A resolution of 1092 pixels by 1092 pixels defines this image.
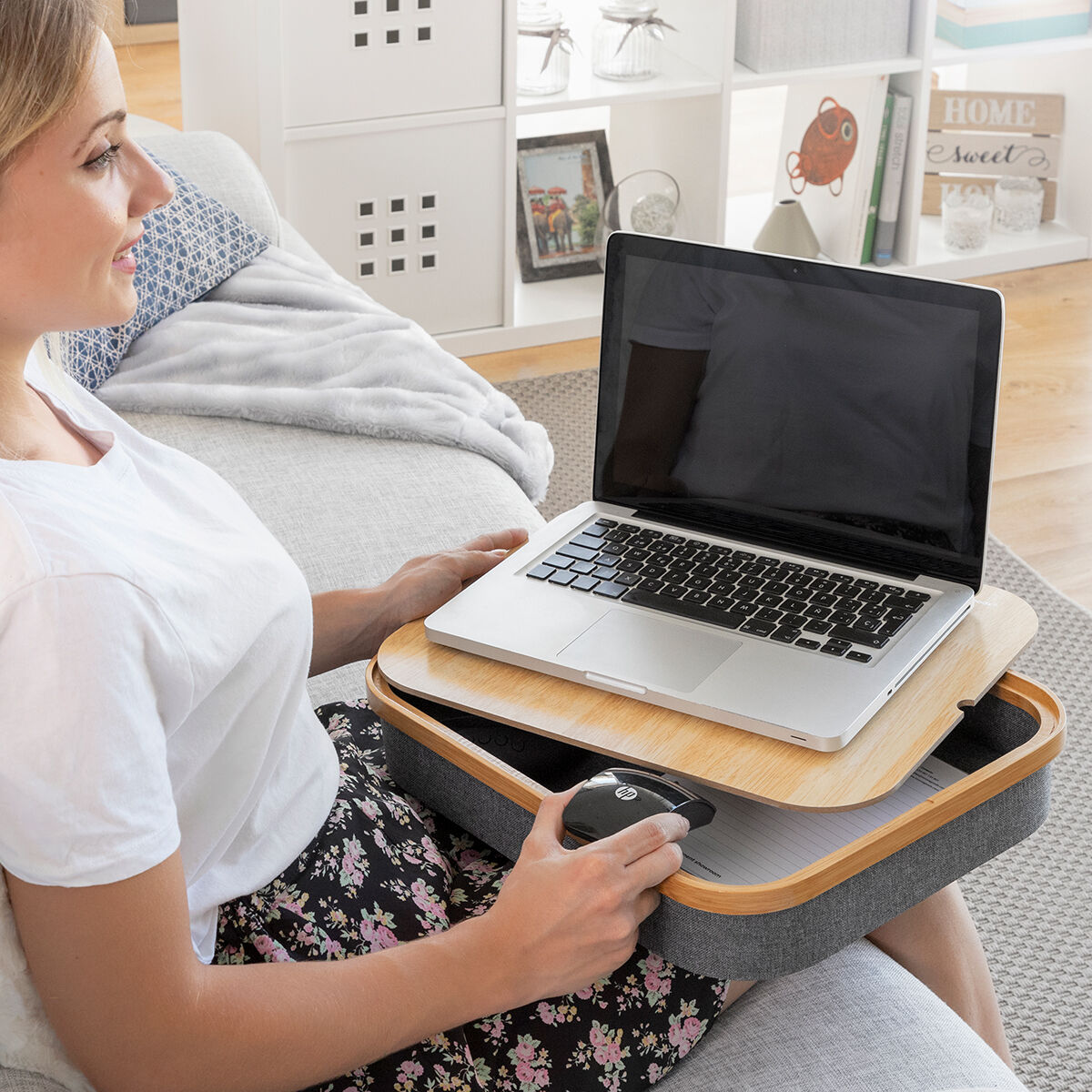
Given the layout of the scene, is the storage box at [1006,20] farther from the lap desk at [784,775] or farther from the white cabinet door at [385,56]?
the lap desk at [784,775]

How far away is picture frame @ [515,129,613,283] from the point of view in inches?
117

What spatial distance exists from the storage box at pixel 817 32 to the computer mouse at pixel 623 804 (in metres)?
2.32

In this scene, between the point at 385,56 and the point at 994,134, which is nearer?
the point at 385,56

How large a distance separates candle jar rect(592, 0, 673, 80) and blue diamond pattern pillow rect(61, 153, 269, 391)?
1064 mm

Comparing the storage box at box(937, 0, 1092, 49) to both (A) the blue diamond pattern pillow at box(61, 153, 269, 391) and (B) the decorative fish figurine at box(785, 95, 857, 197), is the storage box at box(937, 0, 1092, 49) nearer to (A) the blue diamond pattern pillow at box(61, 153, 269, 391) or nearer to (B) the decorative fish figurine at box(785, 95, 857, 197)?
(B) the decorative fish figurine at box(785, 95, 857, 197)

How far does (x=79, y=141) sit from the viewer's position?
2.43 feet

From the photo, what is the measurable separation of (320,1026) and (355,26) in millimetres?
2133

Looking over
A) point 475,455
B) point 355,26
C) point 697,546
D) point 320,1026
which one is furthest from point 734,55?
point 320,1026

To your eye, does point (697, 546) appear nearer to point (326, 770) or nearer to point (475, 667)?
point (475, 667)

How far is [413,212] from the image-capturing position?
8.87 ft

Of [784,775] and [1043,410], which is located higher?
[784,775]

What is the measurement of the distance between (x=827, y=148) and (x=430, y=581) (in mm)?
2239

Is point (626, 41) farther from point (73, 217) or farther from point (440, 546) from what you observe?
point (73, 217)

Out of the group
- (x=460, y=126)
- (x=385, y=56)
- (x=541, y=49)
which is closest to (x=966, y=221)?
(x=541, y=49)
